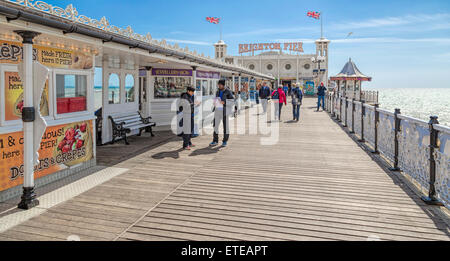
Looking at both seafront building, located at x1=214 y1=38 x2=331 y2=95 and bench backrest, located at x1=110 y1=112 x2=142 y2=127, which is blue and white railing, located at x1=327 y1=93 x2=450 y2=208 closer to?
bench backrest, located at x1=110 y1=112 x2=142 y2=127

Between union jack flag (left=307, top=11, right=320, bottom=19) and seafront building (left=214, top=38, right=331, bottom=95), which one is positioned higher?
union jack flag (left=307, top=11, right=320, bottom=19)

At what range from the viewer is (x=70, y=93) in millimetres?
6055

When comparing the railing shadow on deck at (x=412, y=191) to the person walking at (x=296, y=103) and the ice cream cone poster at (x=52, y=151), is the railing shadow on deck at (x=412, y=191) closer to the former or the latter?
the ice cream cone poster at (x=52, y=151)

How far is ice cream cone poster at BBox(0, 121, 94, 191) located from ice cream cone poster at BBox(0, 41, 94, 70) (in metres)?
1.04

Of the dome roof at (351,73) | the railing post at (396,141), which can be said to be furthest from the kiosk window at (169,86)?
the dome roof at (351,73)

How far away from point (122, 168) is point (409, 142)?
5.15m

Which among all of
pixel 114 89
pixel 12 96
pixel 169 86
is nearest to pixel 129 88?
pixel 114 89

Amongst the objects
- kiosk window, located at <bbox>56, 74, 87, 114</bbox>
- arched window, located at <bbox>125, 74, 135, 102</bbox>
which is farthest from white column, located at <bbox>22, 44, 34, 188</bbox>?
arched window, located at <bbox>125, 74, 135, 102</bbox>

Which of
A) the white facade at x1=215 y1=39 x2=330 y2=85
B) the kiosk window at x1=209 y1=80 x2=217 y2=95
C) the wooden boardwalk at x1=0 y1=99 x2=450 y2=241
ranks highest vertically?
the white facade at x1=215 y1=39 x2=330 y2=85

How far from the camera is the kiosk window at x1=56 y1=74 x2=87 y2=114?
19.0 ft

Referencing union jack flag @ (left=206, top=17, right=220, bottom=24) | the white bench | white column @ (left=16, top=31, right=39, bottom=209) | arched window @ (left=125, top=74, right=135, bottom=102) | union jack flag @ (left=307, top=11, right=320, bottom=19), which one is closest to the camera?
white column @ (left=16, top=31, right=39, bottom=209)

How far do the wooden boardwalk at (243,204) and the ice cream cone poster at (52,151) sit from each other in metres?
0.77

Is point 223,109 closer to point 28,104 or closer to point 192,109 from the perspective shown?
point 192,109

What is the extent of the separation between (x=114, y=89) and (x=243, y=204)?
6323 mm
